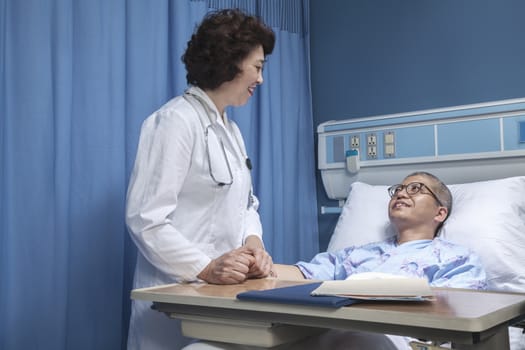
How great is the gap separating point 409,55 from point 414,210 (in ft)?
3.27

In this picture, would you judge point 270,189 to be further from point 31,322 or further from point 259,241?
point 31,322

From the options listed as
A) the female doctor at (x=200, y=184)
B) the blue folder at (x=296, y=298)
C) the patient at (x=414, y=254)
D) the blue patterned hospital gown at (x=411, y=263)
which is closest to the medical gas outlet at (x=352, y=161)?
the patient at (x=414, y=254)

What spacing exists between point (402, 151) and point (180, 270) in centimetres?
152

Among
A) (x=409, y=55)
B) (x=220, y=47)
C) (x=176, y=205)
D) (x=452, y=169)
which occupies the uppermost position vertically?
(x=409, y=55)

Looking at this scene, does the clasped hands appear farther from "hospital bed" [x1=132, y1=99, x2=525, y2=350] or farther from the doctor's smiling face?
the doctor's smiling face

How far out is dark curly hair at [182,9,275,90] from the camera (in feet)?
6.13

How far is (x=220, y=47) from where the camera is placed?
1866 millimetres

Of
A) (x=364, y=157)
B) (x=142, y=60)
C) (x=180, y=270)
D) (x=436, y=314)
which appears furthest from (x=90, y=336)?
(x=364, y=157)

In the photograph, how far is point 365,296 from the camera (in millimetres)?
1128

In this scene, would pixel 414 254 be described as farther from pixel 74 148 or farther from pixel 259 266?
pixel 74 148

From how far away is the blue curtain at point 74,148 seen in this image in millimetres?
1791

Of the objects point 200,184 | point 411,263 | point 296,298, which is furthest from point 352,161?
point 296,298

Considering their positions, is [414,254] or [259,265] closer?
[259,265]

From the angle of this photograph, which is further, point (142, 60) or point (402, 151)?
point (402, 151)
